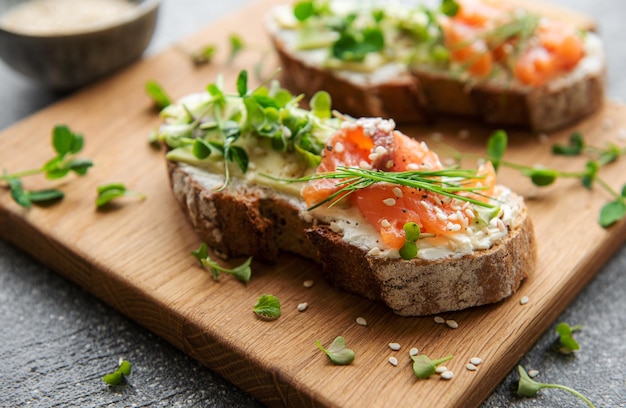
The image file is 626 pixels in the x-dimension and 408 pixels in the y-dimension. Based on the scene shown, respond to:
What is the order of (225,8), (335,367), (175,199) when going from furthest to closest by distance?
1. (225,8)
2. (175,199)
3. (335,367)

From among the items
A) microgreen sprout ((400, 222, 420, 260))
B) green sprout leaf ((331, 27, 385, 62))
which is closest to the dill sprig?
microgreen sprout ((400, 222, 420, 260))

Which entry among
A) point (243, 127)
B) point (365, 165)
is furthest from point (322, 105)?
point (365, 165)

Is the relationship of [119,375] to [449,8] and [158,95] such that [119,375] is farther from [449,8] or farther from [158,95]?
[449,8]

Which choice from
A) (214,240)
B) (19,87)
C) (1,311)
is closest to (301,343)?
(214,240)

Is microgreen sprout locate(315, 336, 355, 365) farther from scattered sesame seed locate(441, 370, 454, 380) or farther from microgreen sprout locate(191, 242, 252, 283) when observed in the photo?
microgreen sprout locate(191, 242, 252, 283)

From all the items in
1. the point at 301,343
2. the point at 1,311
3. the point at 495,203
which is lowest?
the point at 1,311

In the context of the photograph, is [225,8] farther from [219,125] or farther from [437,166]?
[437,166]

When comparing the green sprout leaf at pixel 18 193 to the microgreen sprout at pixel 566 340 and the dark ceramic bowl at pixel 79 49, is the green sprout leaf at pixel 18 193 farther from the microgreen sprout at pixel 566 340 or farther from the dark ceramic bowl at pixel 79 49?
the microgreen sprout at pixel 566 340
